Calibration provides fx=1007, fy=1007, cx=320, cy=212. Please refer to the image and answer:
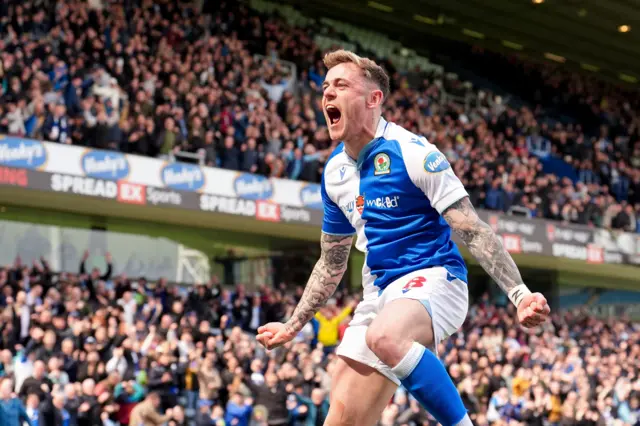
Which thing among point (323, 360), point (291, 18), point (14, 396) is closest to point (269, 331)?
point (14, 396)

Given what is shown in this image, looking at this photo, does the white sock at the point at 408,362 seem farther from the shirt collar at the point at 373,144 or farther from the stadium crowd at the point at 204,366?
the stadium crowd at the point at 204,366

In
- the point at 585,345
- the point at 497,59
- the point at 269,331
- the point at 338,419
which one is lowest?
the point at 585,345

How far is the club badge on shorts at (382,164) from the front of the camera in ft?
17.0

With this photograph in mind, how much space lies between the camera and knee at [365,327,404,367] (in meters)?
4.77

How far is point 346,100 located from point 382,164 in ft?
1.25

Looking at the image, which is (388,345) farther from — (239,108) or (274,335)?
(239,108)

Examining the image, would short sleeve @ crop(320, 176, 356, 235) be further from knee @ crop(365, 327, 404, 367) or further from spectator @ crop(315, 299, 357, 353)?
spectator @ crop(315, 299, 357, 353)

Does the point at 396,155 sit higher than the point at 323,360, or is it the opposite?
the point at 396,155

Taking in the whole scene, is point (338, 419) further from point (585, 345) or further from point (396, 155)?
point (585, 345)

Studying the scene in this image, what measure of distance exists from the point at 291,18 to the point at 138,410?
1872 cm

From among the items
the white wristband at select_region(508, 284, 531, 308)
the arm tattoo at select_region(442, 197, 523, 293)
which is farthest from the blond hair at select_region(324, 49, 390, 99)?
the white wristband at select_region(508, 284, 531, 308)

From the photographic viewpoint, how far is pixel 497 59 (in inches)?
1422

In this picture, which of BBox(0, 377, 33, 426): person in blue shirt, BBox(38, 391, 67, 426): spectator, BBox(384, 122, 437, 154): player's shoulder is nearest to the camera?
BBox(384, 122, 437, 154): player's shoulder

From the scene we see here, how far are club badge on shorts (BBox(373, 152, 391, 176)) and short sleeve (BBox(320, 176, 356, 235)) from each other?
477mm
